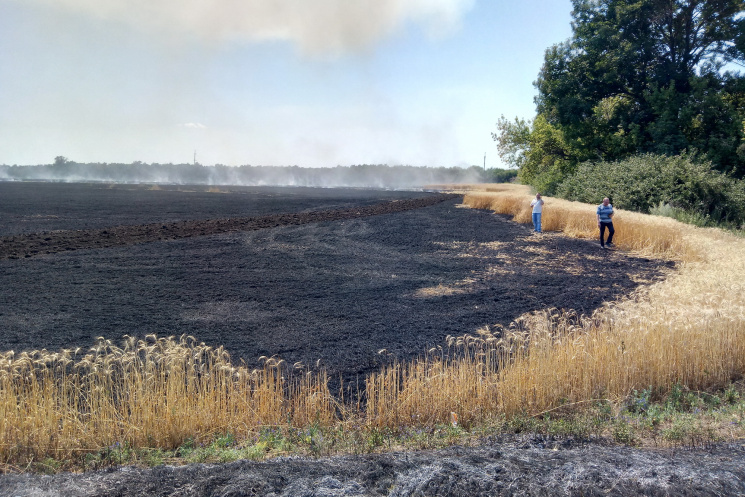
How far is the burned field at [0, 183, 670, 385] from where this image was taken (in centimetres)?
738

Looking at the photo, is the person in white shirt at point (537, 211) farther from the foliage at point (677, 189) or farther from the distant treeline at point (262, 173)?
the distant treeline at point (262, 173)

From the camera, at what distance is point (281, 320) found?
8305 millimetres

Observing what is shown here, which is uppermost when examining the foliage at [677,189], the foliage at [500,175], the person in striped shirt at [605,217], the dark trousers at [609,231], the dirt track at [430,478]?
the foliage at [500,175]

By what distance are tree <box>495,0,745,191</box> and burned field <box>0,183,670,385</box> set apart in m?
13.3

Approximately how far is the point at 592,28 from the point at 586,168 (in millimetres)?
8290

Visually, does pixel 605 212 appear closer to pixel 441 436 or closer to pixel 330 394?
pixel 330 394

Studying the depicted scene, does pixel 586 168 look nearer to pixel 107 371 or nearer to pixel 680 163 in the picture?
pixel 680 163

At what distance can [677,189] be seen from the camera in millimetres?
21469

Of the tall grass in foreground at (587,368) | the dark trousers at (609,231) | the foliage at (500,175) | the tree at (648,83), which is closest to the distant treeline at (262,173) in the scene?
the foliage at (500,175)

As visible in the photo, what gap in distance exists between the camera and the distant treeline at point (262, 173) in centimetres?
12681

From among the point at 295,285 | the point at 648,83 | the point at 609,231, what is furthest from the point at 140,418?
the point at 648,83

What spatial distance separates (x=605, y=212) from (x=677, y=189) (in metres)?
7.51

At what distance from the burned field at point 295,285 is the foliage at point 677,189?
5472mm

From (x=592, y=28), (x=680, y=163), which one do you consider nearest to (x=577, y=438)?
(x=680, y=163)
